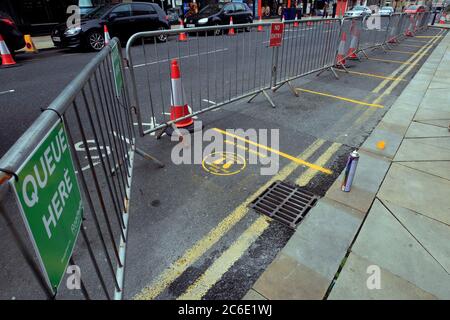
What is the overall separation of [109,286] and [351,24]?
373 inches

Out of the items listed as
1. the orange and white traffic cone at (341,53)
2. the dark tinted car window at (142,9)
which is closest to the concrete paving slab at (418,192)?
the orange and white traffic cone at (341,53)

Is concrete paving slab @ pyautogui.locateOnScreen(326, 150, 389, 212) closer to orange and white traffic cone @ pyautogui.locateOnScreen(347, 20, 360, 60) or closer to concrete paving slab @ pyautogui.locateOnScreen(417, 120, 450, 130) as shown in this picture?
concrete paving slab @ pyautogui.locateOnScreen(417, 120, 450, 130)

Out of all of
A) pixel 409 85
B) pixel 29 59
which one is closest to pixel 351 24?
pixel 409 85

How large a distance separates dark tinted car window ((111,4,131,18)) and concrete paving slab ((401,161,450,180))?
12.7 m

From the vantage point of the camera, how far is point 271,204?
10.2 ft

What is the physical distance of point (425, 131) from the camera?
4742mm

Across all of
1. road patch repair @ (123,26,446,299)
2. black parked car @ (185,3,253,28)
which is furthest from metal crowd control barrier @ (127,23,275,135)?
black parked car @ (185,3,253,28)

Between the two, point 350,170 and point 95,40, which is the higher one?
point 95,40

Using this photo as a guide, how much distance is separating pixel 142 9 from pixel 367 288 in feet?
47.6

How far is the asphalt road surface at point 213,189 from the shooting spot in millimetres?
2250

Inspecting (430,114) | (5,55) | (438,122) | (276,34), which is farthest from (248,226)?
(5,55)

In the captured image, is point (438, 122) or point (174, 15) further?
point (174, 15)

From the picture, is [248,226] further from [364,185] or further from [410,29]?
[410,29]

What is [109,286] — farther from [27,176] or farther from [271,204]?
[271,204]
